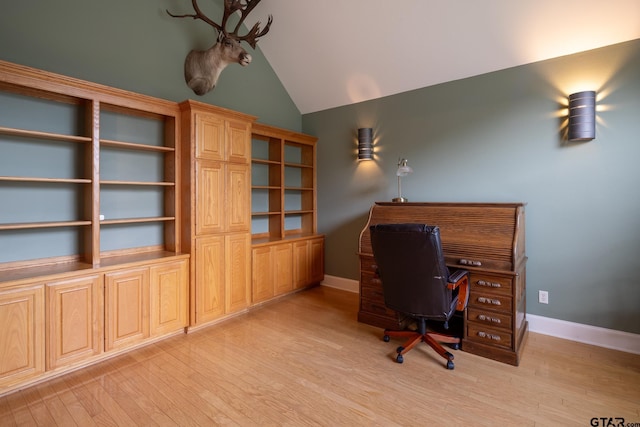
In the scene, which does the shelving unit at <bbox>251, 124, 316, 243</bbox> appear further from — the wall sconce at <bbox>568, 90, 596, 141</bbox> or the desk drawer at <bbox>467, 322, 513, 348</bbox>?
the wall sconce at <bbox>568, 90, 596, 141</bbox>

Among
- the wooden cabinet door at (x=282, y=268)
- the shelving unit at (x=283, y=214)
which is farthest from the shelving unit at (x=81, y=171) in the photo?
the wooden cabinet door at (x=282, y=268)

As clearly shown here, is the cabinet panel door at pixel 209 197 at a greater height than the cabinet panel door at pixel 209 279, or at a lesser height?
greater

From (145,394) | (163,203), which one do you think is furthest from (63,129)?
(145,394)

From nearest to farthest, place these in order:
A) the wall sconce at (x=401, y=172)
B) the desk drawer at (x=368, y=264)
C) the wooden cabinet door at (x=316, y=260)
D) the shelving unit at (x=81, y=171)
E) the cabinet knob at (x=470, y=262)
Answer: the shelving unit at (x=81, y=171)
the cabinet knob at (x=470, y=262)
the desk drawer at (x=368, y=264)
the wall sconce at (x=401, y=172)
the wooden cabinet door at (x=316, y=260)

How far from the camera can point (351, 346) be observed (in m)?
2.77

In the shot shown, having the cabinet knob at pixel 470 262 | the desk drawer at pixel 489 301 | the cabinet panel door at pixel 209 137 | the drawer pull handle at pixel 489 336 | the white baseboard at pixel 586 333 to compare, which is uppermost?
the cabinet panel door at pixel 209 137

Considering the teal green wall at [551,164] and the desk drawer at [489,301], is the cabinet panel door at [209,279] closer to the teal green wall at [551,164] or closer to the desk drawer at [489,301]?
the teal green wall at [551,164]

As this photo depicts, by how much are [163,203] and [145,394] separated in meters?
1.83

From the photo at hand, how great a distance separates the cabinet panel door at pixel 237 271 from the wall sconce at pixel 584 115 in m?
3.30

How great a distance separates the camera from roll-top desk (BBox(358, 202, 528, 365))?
250cm

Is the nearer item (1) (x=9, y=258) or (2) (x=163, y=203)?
(1) (x=9, y=258)

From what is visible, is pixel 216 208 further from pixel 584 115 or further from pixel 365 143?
pixel 584 115

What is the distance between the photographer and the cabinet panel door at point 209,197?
3.06 meters

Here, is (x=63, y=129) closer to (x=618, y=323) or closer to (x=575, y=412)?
(x=575, y=412)
